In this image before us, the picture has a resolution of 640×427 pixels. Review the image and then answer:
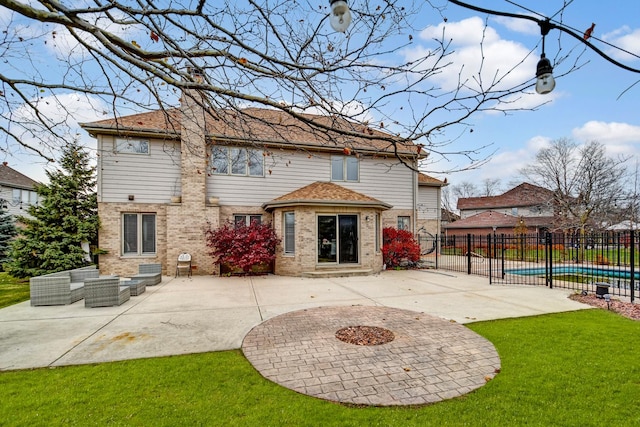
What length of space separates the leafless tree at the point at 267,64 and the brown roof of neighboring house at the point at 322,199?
6.82 m

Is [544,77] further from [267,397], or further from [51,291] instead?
[51,291]

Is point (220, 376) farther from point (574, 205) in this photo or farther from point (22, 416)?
point (574, 205)

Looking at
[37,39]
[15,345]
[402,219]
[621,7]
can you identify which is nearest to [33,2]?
[37,39]

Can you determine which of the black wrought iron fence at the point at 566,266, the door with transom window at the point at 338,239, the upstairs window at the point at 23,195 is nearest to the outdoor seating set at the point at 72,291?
the door with transom window at the point at 338,239

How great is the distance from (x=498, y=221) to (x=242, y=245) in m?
31.6

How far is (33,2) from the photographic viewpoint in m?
3.92

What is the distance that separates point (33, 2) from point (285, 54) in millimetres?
3261

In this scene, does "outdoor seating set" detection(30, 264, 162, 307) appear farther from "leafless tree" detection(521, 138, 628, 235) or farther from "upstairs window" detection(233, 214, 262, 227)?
"leafless tree" detection(521, 138, 628, 235)

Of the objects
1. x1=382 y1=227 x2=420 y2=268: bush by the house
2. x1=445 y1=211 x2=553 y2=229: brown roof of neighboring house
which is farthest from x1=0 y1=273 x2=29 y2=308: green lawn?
x1=445 y1=211 x2=553 y2=229: brown roof of neighboring house

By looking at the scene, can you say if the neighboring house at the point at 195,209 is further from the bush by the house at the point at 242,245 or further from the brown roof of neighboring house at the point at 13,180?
the brown roof of neighboring house at the point at 13,180

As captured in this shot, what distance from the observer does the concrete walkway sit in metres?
4.43

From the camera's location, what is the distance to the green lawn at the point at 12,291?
298 inches

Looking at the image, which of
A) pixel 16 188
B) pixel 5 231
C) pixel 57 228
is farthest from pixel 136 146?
pixel 16 188

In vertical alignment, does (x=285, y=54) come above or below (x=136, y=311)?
above
